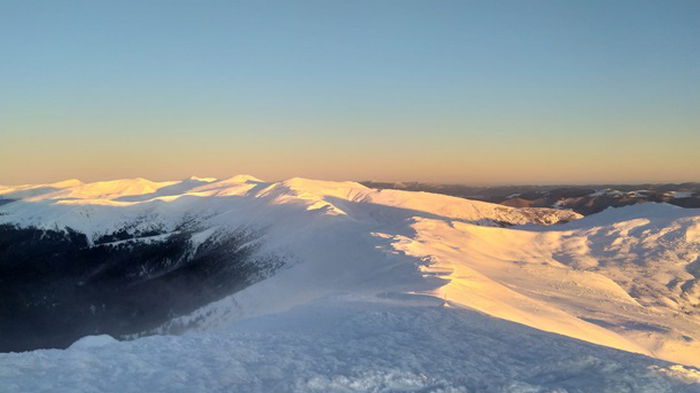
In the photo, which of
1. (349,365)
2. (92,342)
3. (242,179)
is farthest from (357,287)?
(242,179)

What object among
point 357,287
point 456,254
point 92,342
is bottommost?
point 456,254

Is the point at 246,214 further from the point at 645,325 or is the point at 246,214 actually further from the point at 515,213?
the point at 645,325

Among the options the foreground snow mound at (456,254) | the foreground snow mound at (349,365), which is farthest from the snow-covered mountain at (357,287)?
the foreground snow mound at (456,254)

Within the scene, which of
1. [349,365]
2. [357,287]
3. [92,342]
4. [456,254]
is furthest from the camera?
[456,254]

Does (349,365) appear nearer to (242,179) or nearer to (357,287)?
(357,287)

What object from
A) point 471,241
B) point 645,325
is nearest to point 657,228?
point 471,241

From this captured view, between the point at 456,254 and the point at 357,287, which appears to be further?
the point at 456,254

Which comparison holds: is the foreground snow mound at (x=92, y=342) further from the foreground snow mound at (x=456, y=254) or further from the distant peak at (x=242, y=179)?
the distant peak at (x=242, y=179)

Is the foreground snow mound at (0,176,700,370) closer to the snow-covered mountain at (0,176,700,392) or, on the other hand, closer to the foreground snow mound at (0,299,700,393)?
the snow-covered mountain at (0,176,700,392)
